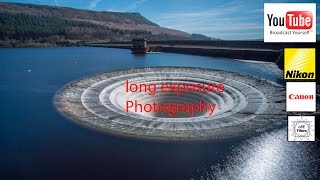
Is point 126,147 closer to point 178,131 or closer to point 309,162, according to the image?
point 178,131

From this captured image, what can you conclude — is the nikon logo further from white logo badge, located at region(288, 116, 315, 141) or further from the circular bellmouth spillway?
white logo badge, located at region(288, 116, 315, 141)

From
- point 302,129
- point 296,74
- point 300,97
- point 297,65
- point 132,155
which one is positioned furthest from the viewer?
point 300,97

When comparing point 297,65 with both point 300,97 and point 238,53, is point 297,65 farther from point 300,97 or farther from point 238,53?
point 238,53

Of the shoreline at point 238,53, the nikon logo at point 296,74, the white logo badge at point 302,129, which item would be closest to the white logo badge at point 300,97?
the nikon logo at point 296,74

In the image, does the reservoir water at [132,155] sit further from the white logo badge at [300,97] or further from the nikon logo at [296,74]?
the nikon logo at [296,74]

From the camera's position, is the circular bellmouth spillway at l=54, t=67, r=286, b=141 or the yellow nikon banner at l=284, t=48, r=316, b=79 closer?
the circular bellmouth spillway at l=54, t=67, r=286, b=141

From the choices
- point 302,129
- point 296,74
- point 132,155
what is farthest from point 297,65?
point 132,155

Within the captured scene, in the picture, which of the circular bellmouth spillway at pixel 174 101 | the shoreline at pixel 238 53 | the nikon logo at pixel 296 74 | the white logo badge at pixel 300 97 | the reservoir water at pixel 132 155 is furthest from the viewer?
the shoreline at pixel 238 53

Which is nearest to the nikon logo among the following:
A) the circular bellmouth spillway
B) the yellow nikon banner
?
the yellow nikon banner

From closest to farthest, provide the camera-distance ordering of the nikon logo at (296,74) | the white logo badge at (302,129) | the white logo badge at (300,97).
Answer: the white logo badge at (302,129) → the white logo badge at (300,97) → the nikon logo at (296,74)

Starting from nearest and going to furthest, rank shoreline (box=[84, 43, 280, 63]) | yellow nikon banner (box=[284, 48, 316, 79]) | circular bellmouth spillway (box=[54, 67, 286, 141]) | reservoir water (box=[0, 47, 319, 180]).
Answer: reservoir water (box=[0, 47, 319, 180])
circular bellmouth spillway (box=[54, 67, 286, 141])
yellow nikon banner (box=[284, 48, 316, 79])
shoreline (box=[84, 43, 280, 63])
